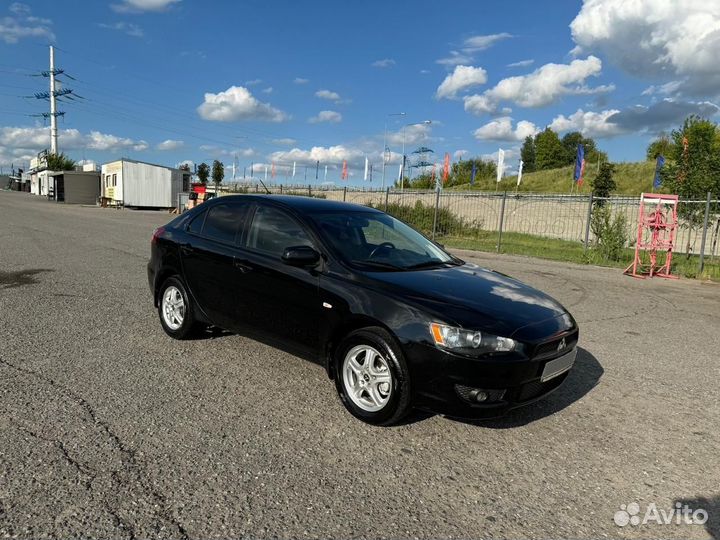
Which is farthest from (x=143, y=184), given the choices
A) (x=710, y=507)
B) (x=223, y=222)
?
(x=710, y=507)

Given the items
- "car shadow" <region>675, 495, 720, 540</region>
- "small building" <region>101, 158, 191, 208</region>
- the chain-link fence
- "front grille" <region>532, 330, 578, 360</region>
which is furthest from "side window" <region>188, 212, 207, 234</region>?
"small building" <region>101, 158, 191, 208</region>

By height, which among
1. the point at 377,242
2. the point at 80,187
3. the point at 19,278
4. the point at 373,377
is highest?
the point at 80,187

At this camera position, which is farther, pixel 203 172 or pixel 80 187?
pixel 203 172

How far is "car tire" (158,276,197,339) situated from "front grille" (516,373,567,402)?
127 inches

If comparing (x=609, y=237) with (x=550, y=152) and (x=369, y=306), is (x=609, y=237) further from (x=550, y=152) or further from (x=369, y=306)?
(x=550, y=152)

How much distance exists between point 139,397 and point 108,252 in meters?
9.31

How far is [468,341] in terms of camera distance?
3225 mm

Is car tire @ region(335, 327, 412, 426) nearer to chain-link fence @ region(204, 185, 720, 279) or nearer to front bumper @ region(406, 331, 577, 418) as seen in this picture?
front bumper @ region(406, 331, 577, 418)

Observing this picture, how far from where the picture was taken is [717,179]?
1752 cm

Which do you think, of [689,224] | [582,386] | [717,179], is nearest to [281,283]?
[582,386]

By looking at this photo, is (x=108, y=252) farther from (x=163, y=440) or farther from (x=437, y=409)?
(x=437, y=409)

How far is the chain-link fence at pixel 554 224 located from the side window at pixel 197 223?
33.6 feet

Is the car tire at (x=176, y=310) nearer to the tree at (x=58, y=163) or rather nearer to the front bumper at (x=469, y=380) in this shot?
the front bumper at (x=469, y=380)

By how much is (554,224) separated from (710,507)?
82.9 feet
